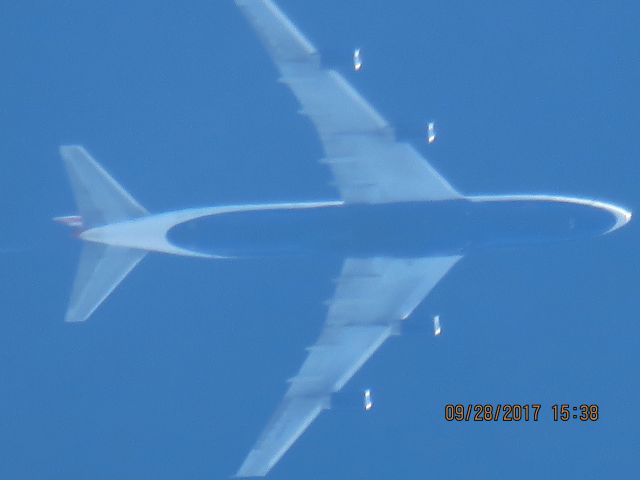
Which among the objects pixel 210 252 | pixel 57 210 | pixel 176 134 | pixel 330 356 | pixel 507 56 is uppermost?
pixel 507 56

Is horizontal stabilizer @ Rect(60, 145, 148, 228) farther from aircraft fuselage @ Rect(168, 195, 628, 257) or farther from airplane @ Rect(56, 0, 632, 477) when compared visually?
aircraft fuselage @ Rect(168, 195, 628, 257)

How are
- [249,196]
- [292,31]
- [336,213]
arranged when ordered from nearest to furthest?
[292,31] → [336,213] → [249,196]

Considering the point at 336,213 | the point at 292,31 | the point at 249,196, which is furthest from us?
the point at 249,196

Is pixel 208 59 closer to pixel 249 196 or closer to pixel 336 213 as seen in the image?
pixel 249 196

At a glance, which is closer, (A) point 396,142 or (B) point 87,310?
(A) point 396,142

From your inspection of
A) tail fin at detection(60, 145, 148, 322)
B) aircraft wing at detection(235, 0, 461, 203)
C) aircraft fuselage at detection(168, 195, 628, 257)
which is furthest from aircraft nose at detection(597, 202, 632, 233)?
tail fin at detection(60, 145, 148, 322)

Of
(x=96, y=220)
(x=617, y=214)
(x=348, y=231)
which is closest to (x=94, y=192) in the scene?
(x=96, y=220)

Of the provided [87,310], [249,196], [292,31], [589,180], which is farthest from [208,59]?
[589,180]
